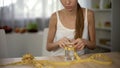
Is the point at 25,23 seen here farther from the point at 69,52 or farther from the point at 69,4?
the point at 69,52

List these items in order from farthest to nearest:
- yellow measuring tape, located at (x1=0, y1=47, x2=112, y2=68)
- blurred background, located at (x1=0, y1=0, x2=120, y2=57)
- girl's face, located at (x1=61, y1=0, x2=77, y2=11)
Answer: blurred background, located at (x1=0, y1=0, x2=120, y2=57), girl's face, located at (x1=61, y1=0, x2=77, y2=11), yellow measuring tape, located at (x1=0, y1=47, x2=112, y2=68)

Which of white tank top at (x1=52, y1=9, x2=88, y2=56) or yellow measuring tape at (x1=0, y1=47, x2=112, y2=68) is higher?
white tank top at (x1=52, y1=9, x2=88, y2=56)

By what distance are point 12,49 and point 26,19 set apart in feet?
0.78

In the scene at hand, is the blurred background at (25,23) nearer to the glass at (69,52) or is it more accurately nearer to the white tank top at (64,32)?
the white tank top at (64,32)

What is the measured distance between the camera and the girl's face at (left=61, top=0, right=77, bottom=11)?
64 cm

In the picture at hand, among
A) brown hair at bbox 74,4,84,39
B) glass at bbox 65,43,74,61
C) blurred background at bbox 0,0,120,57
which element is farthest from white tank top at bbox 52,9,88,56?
blurred background at bbox 0,0,120,57

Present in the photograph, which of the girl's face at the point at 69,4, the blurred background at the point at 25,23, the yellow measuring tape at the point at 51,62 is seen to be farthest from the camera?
the blurred background at the point at 25,23

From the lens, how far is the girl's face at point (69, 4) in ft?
2.09

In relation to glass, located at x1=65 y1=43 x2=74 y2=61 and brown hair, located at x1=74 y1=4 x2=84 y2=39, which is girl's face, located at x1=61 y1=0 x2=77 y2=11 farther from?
glass, located at x1=65 y1=43 x2=74 y2=61

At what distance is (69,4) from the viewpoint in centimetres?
65

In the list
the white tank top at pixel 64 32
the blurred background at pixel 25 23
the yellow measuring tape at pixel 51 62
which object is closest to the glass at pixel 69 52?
the yellow measuring tape at pixel 51 62

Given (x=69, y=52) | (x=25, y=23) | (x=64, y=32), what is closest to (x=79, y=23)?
(x=64, y=32)

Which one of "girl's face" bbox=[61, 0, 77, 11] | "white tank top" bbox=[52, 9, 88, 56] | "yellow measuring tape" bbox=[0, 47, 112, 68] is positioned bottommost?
"yellow measuring tape" bbox=[0, 47, 112, 68]

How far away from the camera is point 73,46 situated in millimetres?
514
